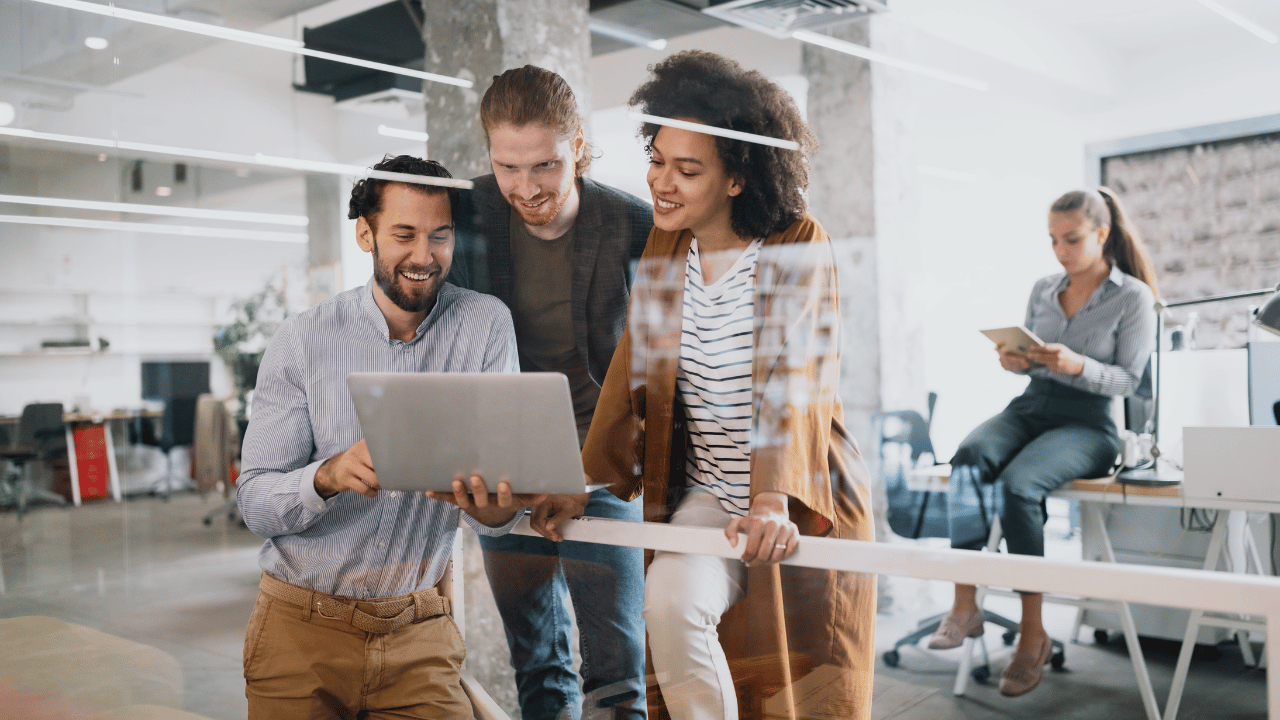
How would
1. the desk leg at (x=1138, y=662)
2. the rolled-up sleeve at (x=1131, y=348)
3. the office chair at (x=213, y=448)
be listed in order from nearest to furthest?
the desk leg at (x=1138, y=662) < the rolled-up sleeve at (x=1131, y=348) < the office chair at (x=213, y=448)

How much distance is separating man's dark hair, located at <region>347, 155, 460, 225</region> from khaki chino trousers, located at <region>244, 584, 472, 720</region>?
0.85 meters

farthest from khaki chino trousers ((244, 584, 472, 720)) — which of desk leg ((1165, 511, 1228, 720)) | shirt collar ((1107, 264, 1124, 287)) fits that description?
shirt collar ((1107, 264, 1124, 287))

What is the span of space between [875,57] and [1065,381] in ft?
2.26

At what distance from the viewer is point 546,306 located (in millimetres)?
2035

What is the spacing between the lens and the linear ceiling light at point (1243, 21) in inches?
56.4

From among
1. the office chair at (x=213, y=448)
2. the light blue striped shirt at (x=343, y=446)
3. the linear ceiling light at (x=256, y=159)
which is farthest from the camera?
the office chair at (x=213, y=448)

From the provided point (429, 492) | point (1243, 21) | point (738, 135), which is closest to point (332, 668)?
point (429, 492)

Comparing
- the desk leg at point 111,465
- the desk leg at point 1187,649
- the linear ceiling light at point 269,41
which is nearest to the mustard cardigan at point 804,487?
the desk leg at point 1187,649

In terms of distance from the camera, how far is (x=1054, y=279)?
157cm

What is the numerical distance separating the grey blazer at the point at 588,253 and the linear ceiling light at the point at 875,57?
45 centimetres

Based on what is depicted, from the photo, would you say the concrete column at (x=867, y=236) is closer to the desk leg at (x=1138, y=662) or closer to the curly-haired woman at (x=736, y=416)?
the curly-haired woman at (x=736, y=416)

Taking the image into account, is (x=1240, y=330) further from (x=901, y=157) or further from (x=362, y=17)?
(x=362, y=17)

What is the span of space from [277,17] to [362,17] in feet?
0.73

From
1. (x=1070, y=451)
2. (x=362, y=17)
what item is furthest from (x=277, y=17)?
(x=1070, y=451)
